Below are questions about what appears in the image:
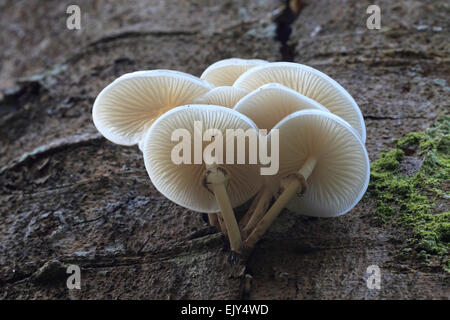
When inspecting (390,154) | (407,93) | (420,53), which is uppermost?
(420,53)

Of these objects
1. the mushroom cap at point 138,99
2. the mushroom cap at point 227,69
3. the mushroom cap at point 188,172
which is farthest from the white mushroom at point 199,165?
the mushroom cap at point 227,69

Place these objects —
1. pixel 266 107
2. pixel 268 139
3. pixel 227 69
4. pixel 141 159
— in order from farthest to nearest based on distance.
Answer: pixel 141 159 < pixel 227 69 < pixel 266 107 < pixel 268 139

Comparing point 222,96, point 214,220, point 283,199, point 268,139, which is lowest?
point 214,220

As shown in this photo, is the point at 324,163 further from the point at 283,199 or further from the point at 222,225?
the point at 222,225

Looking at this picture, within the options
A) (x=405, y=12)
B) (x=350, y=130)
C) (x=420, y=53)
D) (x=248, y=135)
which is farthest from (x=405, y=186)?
(x=405, y=12)

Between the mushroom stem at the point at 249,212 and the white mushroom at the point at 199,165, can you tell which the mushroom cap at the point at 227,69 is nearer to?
the white mushroom at the point at 199,165

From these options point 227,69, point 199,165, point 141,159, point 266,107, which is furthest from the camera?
point 141,159

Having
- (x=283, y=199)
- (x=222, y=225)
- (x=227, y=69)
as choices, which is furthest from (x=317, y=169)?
(x=227, y=69)

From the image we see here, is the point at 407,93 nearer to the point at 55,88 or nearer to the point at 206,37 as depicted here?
the point at 206,37
